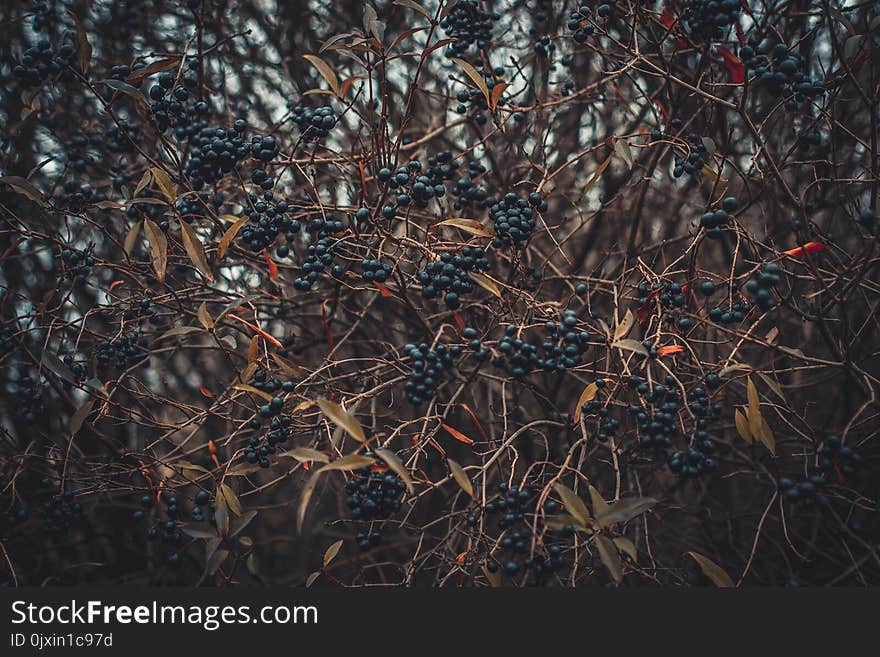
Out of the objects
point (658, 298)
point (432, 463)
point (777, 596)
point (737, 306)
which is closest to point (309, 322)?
point (432, 463)

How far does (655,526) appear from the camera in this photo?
2986 millimetres

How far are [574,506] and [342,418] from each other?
25.3 inches

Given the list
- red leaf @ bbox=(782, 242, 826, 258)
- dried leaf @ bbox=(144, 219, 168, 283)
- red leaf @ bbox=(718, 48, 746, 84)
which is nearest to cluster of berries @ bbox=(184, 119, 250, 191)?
dried leaf @ bbox=(144, 219, 168, 283)

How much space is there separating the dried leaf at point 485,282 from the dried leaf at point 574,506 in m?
0.58

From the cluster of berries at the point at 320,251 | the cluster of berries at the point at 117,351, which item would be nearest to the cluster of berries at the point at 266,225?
the cluster of berries at the point at 320,251

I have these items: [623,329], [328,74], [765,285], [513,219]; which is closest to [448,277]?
[513,219]

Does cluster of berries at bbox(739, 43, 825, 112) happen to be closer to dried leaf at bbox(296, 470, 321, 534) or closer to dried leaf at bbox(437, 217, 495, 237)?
dried leaf at bbox(437, 217, 495, 237)

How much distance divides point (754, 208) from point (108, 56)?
3.35 meters

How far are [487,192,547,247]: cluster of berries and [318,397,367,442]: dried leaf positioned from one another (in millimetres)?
707

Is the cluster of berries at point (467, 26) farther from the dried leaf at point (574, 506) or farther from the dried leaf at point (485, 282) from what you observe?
the dried leaf at point (574, 506)

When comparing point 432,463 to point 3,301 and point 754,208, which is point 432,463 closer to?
point 3,301

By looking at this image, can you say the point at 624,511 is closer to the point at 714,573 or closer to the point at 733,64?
the point at 714,573

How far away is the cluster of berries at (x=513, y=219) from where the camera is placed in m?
1.92

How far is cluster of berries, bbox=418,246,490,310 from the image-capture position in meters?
1.84
